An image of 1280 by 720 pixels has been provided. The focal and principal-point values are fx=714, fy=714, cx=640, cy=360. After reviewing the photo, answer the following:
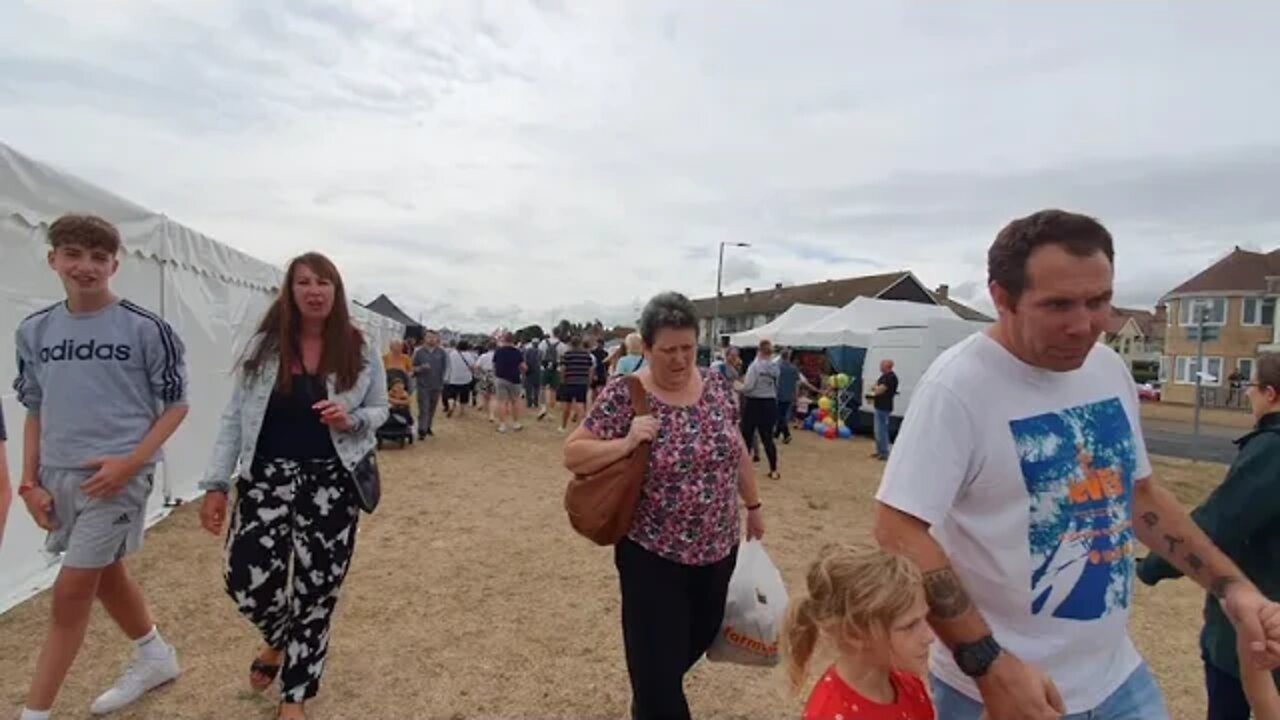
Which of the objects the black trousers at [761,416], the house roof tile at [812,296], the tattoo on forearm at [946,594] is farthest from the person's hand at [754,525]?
Result: the house roof tile at [812,296]

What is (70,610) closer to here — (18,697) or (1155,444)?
(18,697)

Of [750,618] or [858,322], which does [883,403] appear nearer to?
[858,322]

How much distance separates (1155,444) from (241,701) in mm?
19428

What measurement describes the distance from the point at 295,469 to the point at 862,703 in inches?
87.5

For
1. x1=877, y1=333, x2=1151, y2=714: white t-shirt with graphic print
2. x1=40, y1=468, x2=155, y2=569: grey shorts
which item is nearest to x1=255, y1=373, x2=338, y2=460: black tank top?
x1=40, y1=468, x2=155, y2=569: grey shorts

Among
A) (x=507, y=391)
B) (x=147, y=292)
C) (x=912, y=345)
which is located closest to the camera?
(x=147, y=292)

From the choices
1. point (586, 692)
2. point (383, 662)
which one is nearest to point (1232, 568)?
point (586, 692)

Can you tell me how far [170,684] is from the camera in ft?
10.6

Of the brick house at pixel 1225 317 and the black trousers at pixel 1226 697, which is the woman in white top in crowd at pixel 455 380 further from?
the brick house at pixel 1225 317

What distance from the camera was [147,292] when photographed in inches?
228

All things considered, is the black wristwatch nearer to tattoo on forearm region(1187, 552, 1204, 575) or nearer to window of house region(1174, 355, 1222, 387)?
tattoo on forearm region(1187, 552, 1204, 575)

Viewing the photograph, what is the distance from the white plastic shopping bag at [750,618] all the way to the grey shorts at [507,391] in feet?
34.9

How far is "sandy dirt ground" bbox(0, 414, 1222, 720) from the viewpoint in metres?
3.24

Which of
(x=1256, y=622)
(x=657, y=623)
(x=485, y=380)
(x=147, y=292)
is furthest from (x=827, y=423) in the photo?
(x=1256, y=622)
